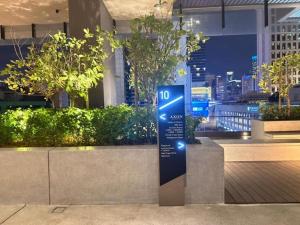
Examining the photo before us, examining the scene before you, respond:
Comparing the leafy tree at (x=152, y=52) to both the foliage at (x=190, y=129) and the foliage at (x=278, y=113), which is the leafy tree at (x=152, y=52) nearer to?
the foliage at (x=190, y=129)

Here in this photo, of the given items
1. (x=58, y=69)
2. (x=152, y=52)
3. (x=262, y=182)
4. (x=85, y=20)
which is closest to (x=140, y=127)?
(x=152, y=52)

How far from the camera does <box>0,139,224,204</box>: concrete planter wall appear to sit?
4.20m

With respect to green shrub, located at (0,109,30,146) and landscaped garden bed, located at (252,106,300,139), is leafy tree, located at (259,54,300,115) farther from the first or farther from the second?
green shrub, located at (0,109,30,146)

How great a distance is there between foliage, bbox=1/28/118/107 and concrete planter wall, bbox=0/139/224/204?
1231mm

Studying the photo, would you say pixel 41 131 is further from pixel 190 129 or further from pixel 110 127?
pixel 190 129

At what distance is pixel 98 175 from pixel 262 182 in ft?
8.92

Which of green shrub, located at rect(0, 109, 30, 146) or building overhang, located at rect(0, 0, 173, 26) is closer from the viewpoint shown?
green shrub, located at rect(0, 109, 30, 146)

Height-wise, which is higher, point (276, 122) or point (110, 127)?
point (110, 127)

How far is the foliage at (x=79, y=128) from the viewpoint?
15.4 ft

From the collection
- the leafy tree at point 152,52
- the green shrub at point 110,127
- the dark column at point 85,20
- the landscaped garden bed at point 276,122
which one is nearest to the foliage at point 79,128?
the green shrub at point 110,127

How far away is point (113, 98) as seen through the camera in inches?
299

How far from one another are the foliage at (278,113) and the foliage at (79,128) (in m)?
5.27

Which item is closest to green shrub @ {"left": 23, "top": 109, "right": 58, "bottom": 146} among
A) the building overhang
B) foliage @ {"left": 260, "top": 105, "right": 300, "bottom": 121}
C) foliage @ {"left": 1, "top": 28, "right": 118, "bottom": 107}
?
foliage @ {"left": 1, "top": 28, "right": 118, "bottom": 107}

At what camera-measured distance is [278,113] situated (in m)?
9.41
